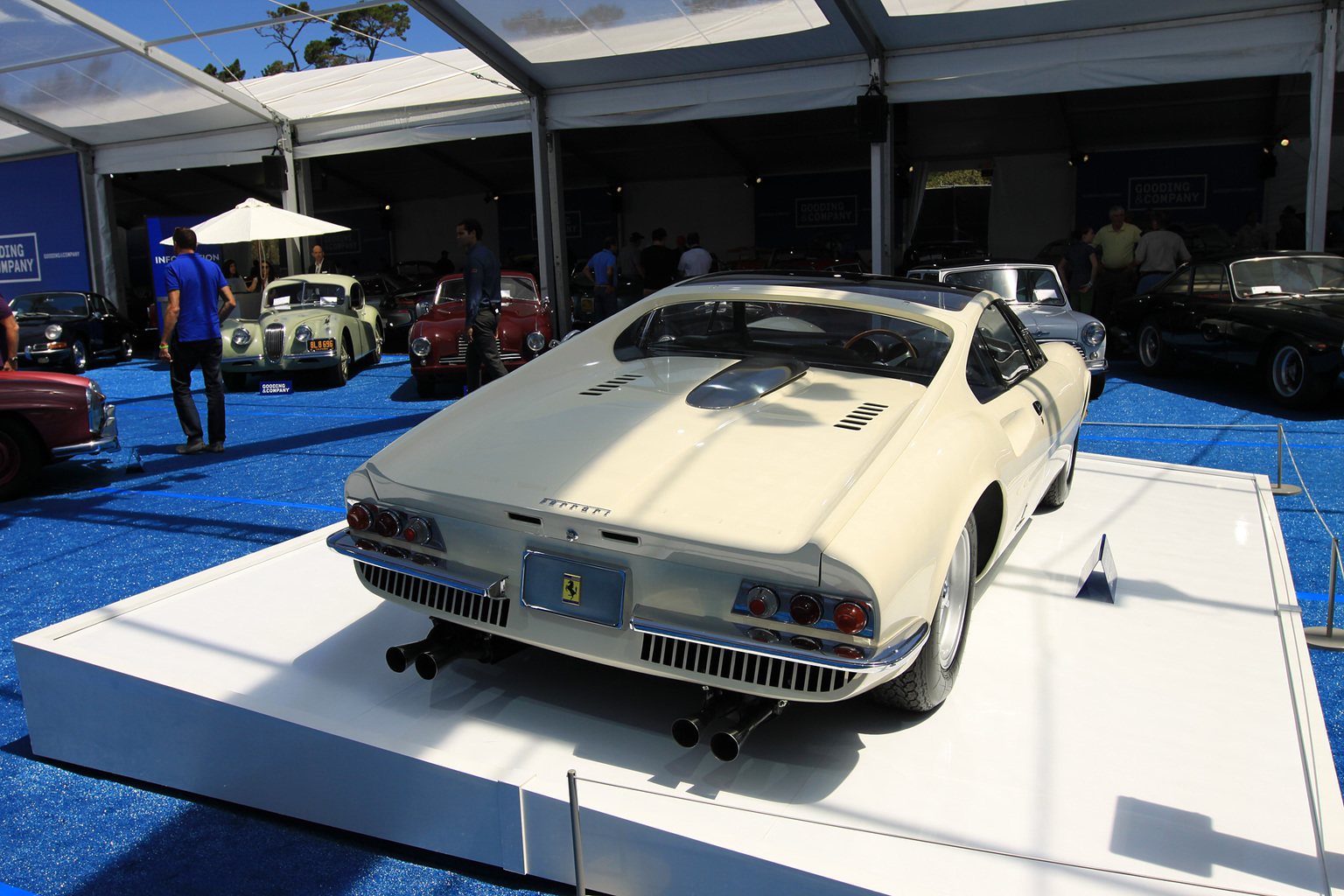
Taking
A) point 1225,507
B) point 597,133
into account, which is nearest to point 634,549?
point 1225,507

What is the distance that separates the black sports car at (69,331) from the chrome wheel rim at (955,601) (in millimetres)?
15106

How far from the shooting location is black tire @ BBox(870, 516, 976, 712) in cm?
261

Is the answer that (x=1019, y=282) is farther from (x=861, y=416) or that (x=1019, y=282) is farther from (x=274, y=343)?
(x=274, y=343)

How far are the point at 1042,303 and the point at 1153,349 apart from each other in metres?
2.16

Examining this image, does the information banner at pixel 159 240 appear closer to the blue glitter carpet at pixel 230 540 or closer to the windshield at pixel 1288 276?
the blue glitter carpet at pixel 230 540

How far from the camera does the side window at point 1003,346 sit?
3.73m

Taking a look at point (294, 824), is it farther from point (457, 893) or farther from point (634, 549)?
point (634, 549)

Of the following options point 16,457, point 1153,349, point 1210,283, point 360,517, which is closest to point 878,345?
point 360,517

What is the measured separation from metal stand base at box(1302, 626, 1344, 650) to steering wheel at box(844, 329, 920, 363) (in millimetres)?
1598

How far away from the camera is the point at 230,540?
5.24 meters

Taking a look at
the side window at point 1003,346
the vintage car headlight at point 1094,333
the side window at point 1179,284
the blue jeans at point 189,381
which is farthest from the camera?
the side window at point 1179,284

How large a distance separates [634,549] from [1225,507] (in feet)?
12.2

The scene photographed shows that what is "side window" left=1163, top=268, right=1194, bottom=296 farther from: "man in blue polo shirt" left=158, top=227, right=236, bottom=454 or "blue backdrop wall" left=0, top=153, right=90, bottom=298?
"blue backdrop wall" left=0, top=153, right=90, bottom=298

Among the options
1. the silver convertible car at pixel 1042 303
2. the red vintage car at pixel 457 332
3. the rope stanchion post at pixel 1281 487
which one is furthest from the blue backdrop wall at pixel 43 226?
the rope stanchion post at pixel 1281 487
